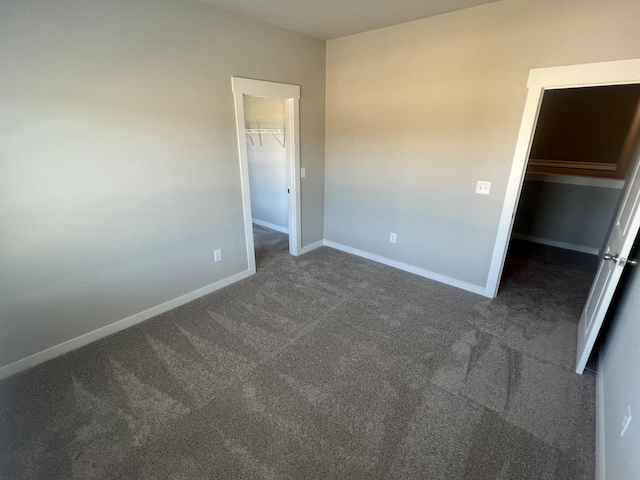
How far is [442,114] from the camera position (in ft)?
A: 9.61

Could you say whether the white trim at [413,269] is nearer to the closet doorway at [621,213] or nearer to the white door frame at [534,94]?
the white door frame at [534,94]

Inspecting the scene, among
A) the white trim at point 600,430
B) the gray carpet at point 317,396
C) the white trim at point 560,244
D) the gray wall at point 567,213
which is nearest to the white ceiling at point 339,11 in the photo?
the gray carpet at point 317,396

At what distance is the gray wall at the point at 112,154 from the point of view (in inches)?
72.6

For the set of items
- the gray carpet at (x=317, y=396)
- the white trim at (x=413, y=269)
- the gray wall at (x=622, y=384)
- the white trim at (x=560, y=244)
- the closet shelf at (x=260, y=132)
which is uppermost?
the closet shelf at (x=260, y=132)

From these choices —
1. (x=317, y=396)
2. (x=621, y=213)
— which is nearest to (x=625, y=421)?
(x=317, y=396)

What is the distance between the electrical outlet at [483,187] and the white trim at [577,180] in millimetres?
2237

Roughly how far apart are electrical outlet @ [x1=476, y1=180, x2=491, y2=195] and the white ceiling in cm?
147

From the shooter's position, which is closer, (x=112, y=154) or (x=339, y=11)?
(x=112, y=154)

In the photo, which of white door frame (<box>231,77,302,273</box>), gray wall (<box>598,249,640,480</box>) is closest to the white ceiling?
white door frame (<box>231,77,302,273</box>)

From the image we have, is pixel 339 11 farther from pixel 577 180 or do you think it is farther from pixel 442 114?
pixel 577 180

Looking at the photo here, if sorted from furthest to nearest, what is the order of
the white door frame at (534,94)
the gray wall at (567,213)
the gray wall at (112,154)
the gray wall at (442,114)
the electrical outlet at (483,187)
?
the gray wall at (567,213) < the electrical outlet at (483,187) < the gray wall at (442,114) < the white door frame at (534,94) < the gray wall at (112,154)

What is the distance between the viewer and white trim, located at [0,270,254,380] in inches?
82.4

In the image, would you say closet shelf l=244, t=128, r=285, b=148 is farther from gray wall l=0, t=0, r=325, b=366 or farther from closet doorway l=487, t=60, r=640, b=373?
closet doorway l=487, t=60, r=640, b=373

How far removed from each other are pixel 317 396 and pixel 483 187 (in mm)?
2374
